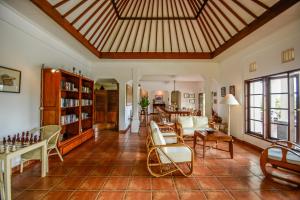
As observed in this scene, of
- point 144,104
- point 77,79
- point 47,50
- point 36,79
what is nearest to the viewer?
point 36,79

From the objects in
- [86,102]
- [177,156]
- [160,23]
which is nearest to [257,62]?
[160,23]

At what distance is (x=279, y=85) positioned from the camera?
4629 mm

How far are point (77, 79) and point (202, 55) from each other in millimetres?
4653

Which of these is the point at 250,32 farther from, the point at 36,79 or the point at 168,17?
the point at 36,79

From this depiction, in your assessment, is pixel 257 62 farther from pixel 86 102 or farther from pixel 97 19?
pixel 86 102

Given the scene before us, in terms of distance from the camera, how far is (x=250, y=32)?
14.5 feet

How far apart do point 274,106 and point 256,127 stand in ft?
3.19

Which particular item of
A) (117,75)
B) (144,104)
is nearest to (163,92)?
(144,104)

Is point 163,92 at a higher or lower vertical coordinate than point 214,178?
higher

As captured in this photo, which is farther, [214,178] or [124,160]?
[124,160]

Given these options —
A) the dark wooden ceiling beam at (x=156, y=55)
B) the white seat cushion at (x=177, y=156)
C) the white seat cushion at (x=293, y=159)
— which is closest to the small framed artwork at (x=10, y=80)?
the white seat cushion at (x=177, y=156)

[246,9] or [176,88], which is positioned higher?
[246,9]

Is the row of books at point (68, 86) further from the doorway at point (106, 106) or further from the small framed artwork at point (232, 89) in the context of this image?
the small framed artwork at point (232, 89)

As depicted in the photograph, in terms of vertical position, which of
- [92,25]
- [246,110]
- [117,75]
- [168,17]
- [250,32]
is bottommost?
[246,110]
